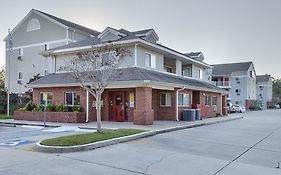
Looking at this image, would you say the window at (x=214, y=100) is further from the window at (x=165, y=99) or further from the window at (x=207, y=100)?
the window at (x=165, y=99)

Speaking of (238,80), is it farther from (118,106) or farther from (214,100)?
(118,106)

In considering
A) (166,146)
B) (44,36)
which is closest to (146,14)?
(166,146)

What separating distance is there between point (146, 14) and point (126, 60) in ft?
13.5

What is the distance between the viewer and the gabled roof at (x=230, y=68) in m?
69.7

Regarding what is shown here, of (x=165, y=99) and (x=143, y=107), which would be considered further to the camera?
(x=165, y=99)

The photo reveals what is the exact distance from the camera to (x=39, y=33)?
4088cm

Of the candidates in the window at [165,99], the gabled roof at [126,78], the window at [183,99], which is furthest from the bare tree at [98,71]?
the window at [183,99]

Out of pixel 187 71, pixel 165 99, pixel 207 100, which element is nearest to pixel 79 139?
pixel 165 99

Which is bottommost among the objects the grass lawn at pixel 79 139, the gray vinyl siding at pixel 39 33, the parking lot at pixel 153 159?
the parking lot at pixel 153 159

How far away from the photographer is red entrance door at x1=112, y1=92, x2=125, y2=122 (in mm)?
21828

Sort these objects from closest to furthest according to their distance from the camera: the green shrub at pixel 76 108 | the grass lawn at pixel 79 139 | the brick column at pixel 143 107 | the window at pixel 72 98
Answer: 1. the grass lawn at pixel 79 139
2. the brick column at pixel 143 107
3. the green shrub at pixel 76 108
4. the window at pixel 72 98

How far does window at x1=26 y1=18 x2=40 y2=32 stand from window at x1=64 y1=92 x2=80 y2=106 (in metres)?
22.2

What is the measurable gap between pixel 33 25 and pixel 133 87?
27790mm

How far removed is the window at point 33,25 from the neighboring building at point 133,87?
17.5 m
